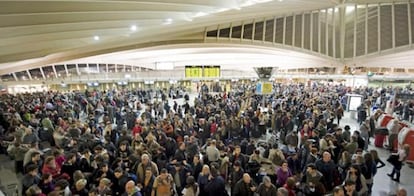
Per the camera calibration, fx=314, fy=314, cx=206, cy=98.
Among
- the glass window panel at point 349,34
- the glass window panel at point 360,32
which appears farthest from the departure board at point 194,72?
the glass window panel at point 360,32

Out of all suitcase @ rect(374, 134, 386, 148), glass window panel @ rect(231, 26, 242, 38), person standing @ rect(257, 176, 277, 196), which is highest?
glass window panel @ rect(231, 26, 242, 38)

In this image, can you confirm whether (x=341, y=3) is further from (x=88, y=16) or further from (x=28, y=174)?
(x=28, y=174)

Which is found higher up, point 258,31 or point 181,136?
point 258,31

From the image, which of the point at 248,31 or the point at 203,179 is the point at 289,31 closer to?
the point at 248,31

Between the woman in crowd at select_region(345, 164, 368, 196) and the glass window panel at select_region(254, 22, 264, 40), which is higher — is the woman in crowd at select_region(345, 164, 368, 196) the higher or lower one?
the lower one

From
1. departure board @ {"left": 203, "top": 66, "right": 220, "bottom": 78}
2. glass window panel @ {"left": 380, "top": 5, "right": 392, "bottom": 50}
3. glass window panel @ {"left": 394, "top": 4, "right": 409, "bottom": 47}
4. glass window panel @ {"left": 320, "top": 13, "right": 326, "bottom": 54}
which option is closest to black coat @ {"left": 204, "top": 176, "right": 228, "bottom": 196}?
departure board @ {"left": 203, "top": 66, "right": 220, "bottom": 78}

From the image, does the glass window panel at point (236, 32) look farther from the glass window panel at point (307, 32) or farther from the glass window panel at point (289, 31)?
the glass window panel at point (307, 32)

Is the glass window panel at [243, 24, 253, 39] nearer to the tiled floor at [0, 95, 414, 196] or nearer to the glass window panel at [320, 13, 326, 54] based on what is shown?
the glass window panel at [320, 13, 326, 54]

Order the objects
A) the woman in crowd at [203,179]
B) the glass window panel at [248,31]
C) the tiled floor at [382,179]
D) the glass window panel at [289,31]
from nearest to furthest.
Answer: the woman in crowd at [203,179]
the tiled floor at [382,179]
the glass window panel at [248,31]
the glass window panel at [289,31]

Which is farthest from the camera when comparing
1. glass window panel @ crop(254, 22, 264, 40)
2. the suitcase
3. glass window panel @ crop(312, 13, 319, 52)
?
glass window panel @ crop(312, 13, 319, 52)

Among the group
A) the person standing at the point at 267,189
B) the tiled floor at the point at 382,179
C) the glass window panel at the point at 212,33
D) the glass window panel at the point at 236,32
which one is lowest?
the tiled floor at the point at 382,179

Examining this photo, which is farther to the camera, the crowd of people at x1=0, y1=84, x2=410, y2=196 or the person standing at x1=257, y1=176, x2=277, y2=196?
the crowd of people at x1=0, y1=84, x2=410, y2=196

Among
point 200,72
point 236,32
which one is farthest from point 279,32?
point 200,72

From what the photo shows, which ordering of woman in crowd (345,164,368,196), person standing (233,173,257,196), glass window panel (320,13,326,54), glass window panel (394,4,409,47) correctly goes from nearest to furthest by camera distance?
person standing (233,173,257,196)
woman in crowd (345,164,368,196)
glass window panel (394,4,409,47)
glass window panel (320,13,326,54)
